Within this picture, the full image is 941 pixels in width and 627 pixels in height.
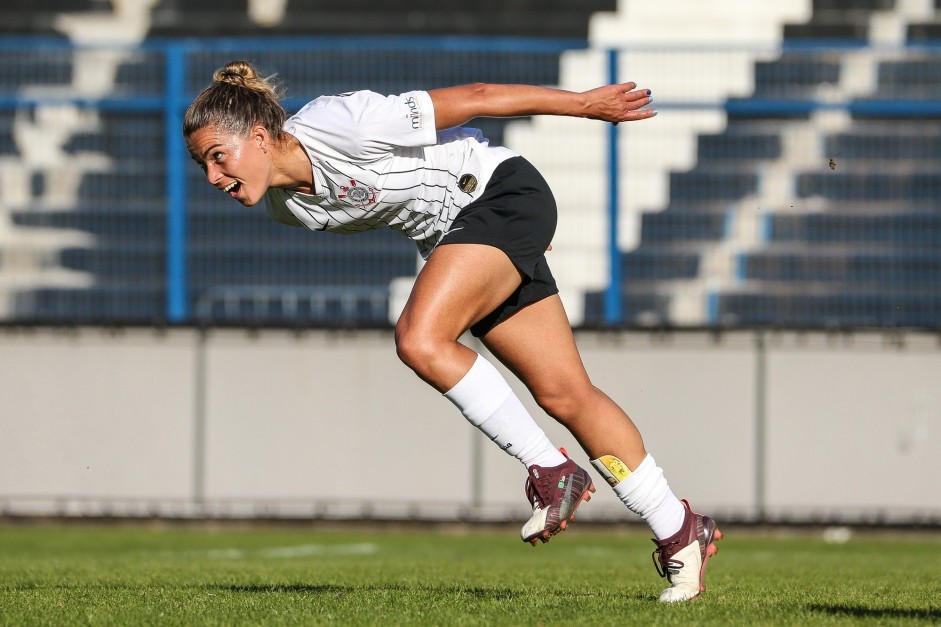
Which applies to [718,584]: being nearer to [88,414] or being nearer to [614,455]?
[614,455]

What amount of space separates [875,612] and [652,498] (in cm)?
73

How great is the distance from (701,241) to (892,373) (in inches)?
58.8

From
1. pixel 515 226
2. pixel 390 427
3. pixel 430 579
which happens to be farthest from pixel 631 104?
pixel 390 427

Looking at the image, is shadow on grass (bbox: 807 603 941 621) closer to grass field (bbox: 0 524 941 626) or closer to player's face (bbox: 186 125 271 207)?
grass field (bbox: 0 524 941 626)

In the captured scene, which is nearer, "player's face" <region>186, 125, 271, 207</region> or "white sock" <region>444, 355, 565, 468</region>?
"white sock" <region>444, 355, 565, 468</region>

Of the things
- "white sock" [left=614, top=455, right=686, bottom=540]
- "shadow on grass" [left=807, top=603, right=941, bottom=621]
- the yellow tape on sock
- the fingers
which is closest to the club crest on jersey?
the fingers

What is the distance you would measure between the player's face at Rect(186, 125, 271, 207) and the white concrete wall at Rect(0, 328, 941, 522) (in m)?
5.03

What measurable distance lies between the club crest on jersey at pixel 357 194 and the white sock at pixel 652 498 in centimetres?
117

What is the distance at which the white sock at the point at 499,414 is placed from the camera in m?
4.18

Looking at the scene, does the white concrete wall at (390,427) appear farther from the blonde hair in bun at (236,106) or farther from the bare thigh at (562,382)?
the blonde hair in bun at (236,106)

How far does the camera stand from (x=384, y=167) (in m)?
4.39

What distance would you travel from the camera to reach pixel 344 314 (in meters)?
9.59

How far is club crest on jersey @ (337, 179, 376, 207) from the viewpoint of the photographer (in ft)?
14.4

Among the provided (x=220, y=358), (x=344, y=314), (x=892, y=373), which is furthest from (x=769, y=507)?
(x=220, y=358)
